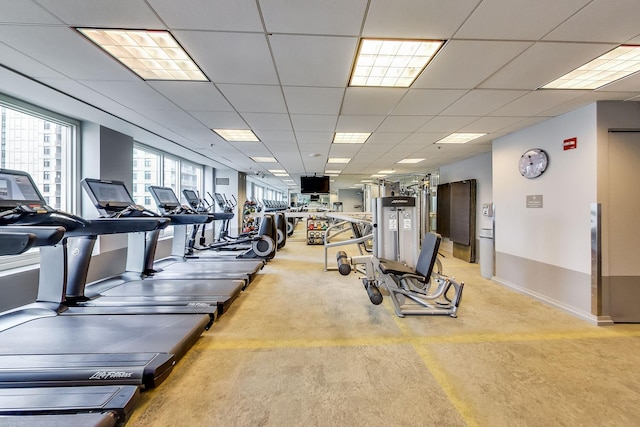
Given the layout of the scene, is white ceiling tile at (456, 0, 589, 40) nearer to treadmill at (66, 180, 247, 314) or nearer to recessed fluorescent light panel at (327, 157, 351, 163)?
treadmill at (66, 180, 247, 314)

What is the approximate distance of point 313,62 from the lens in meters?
2.19

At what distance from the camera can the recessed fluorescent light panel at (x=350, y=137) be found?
4398mm

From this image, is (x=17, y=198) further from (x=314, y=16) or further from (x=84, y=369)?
(x=314, y=16)

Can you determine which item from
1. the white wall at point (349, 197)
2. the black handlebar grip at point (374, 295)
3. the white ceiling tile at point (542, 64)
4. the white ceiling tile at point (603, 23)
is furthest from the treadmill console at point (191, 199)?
the white wall at point (349, 197)

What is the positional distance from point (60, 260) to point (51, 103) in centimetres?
222

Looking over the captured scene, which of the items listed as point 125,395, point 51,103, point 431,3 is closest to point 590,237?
point 431,3

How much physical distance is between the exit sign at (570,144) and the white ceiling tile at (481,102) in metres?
1.11

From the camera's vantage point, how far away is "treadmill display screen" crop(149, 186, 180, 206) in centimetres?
443

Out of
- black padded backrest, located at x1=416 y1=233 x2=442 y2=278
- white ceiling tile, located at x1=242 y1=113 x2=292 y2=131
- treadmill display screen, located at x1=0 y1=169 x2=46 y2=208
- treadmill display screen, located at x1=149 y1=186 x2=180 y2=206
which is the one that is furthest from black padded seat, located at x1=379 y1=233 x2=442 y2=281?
treadmill display screen, located at x1=149 y1=186 x2=180 y2=206

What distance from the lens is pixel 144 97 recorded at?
303cm

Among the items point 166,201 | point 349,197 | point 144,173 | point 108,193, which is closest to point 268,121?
point 108,193

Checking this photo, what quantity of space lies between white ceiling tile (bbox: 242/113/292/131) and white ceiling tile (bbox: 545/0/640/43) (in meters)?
2.83

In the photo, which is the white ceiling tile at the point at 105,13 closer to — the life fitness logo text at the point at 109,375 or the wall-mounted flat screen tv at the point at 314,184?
the life fitness logo text at the point at 109,375

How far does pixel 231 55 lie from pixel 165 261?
4.55 m
